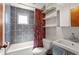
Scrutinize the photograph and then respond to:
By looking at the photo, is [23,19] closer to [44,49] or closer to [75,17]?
[44,49]

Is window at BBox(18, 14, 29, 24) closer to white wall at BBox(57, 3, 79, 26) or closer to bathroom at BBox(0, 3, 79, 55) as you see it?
→ bathroom at BBox(0, 3, 79, 55)

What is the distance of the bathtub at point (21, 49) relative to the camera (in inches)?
54.7

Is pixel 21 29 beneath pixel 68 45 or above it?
above

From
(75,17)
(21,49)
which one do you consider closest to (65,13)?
(75,17)

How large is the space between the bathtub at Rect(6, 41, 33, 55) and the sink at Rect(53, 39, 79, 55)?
369 mm

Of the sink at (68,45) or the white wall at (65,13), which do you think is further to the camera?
the white wall at (65,13)

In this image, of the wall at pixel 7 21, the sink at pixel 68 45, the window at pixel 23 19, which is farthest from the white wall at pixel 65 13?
the wall at pixel 7 21

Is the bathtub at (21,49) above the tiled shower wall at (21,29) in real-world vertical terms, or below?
below

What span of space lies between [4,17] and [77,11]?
1.00 meters

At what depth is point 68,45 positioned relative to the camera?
1312mm

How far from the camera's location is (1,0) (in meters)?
1.38

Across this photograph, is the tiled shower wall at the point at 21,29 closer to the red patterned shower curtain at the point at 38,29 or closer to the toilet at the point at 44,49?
the red patterned shower curtain at the point at 38,29

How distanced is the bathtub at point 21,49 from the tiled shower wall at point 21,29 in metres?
0.06

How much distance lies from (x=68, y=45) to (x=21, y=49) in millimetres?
655
